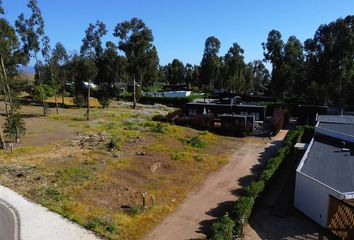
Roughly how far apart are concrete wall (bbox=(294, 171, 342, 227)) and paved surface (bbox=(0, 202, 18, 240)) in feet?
46.1

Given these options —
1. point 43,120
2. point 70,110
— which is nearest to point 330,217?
point 43,120

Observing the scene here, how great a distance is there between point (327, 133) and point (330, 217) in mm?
12968

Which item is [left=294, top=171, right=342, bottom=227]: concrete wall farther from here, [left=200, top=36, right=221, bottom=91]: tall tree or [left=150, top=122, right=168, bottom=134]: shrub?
[left=200, top=36, right=221, bottom=91]: tall tree

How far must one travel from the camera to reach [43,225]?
677 inches

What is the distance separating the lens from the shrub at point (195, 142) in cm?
3473

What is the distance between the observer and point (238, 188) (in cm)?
2359

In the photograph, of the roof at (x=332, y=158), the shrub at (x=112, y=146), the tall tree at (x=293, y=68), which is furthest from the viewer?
the tall tree at (x=293, y=68)

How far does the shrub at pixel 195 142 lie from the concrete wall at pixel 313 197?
1533 cm

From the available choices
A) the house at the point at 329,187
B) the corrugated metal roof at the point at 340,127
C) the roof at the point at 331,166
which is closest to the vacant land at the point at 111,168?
the house at the point at 329,187

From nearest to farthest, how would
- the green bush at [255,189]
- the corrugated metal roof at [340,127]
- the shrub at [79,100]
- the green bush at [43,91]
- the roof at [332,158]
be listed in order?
the roof at [332,158]
the green bush at [255,189]
the corrugated metal roof at [340,127]
the shrub at [79,100]
the green bush at [43,91]

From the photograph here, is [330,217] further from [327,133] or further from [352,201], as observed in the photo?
[327,133]

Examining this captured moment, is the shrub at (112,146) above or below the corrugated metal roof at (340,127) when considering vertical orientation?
below

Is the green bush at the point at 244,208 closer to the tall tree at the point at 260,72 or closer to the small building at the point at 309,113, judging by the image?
the small building at the point at 309,113

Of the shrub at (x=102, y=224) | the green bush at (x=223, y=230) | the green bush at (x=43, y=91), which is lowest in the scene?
the shrub at (x=102, y=224)
